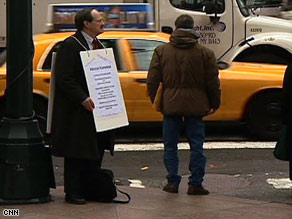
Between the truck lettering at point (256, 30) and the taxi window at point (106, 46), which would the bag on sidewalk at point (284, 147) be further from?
the truck lettering at point (256, 30)

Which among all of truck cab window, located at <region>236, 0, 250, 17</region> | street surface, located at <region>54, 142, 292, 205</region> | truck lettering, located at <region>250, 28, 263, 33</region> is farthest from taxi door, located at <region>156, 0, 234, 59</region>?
street surface, located at <region>54, 142, 292, 205</region>

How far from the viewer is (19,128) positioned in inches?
257

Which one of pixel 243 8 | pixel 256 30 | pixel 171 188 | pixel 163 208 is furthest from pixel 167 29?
pixel 163 208

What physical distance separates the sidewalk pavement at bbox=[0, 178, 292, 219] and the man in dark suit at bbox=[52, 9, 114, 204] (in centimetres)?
45

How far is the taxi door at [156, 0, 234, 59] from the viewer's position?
14.1m

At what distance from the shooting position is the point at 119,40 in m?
11.0

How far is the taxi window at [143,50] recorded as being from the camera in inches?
431

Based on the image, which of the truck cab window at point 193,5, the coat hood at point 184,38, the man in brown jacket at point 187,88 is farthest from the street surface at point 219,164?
the truck cab window at point 193,5

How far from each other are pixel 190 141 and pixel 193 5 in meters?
7.24

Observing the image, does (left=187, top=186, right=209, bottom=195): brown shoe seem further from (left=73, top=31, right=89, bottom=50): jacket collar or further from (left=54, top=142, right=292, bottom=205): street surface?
(left=73, top=31, right=89, bottom=50): jacket collar

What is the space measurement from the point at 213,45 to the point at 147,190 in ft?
23.1

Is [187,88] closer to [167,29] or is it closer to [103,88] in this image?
[103,88]

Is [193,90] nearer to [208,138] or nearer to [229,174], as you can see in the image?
[229,174]

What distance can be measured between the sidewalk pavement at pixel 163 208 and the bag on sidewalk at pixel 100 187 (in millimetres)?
87
